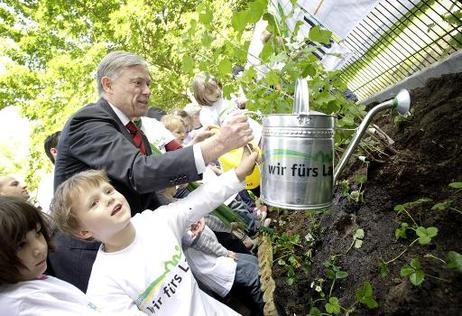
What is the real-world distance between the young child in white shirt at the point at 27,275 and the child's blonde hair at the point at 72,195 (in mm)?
140

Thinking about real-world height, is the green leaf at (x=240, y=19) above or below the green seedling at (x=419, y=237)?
above

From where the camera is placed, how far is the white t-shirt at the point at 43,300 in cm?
128

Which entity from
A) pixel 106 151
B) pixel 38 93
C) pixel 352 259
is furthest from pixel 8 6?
pixel 352 259

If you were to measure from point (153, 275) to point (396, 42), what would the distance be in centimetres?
316

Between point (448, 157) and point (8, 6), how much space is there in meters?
11.6

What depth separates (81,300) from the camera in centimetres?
153

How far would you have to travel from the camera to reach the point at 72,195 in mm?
1708

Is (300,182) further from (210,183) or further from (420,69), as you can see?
(420,69)

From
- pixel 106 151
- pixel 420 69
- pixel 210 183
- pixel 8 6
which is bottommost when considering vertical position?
pixel 210 183

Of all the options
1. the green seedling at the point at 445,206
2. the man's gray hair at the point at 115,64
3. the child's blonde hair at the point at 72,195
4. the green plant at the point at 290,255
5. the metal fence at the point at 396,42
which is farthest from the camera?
the metal fence at the point at 396,42

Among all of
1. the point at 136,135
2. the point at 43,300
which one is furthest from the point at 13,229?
the point at 136,135

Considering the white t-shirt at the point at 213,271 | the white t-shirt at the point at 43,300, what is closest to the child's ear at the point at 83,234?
the white t-shirt at the point at 43,300

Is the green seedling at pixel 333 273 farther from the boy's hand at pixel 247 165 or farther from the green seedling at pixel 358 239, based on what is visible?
the boy's hand at pixel 247 165

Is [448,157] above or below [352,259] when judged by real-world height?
above
